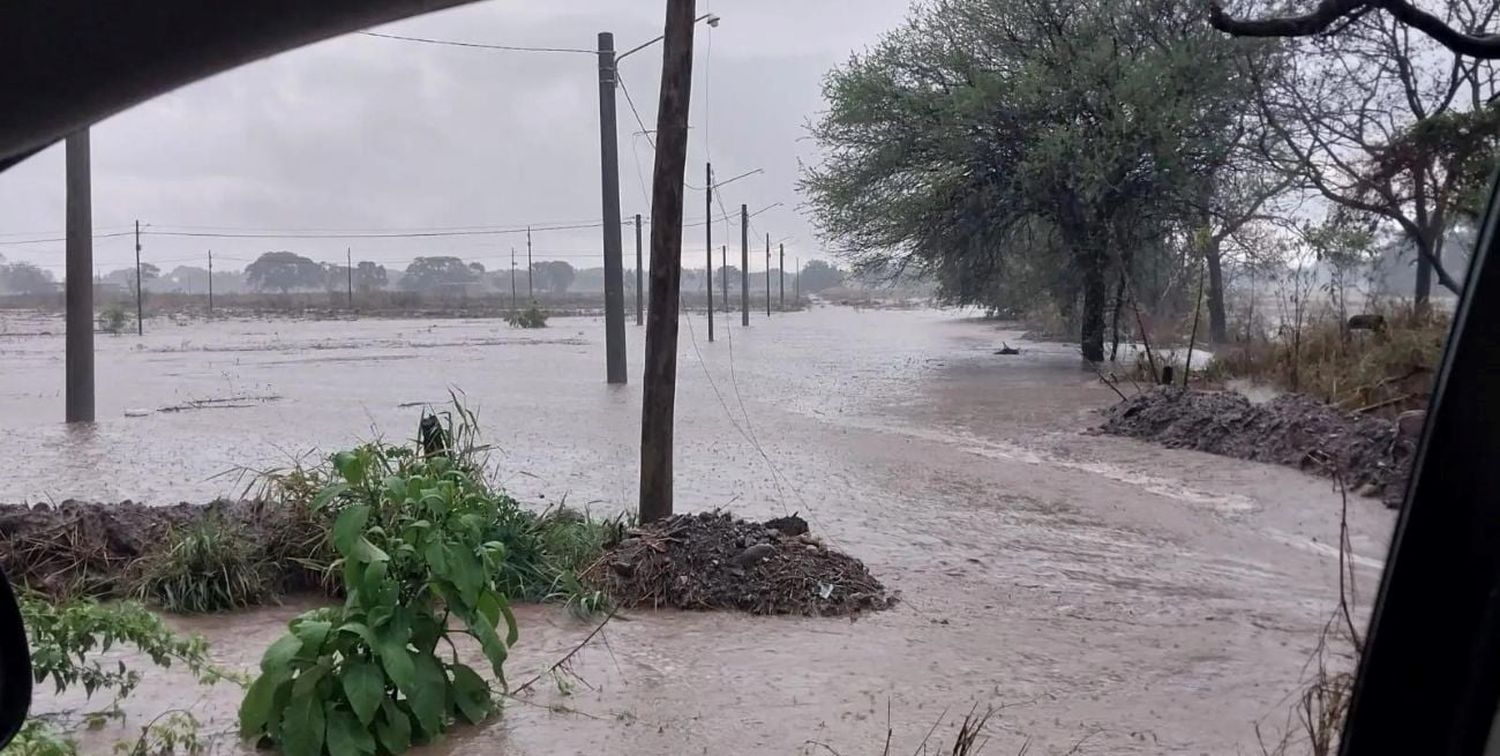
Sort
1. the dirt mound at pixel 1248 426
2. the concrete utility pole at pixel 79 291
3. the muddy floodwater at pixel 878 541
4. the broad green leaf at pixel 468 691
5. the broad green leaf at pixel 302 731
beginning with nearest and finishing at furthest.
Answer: the broad green leaf at pixel 302 731
the broad green leaf at pixel 468 691
the muddy floodwater at pixel 878 541
the dirt mound at pixel 1248 426
the concrete utility pole at pixel 79 291

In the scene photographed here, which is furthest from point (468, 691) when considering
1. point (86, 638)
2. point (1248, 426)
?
point (1248, 426)

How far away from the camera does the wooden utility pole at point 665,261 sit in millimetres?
8570

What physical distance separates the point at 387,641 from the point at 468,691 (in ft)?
2.25

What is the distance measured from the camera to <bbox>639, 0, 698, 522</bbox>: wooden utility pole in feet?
28.1

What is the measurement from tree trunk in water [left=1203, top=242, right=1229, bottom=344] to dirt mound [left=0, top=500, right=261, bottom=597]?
15382 mm

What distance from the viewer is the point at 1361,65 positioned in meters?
6.94

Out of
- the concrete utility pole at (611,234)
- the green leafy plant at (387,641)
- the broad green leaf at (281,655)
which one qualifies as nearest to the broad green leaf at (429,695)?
the green leafy plant at (387,641)

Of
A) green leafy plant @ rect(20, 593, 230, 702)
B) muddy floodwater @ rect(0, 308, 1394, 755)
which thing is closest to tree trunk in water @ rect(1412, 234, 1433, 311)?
muddy floodwater @ rect(0, 308, 1394, 755)

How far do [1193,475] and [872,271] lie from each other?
55.2 ft

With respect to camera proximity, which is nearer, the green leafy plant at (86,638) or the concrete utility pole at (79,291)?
the green leafy plant at (86,638)

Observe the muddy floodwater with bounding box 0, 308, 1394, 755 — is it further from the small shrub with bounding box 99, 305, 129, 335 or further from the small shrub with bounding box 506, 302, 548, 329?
the small shrub with bounding box 99, 305, 129, 335

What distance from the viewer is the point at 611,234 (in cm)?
2355

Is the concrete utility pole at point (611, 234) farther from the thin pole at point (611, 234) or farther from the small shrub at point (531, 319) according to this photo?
the small shrub at point (531, 319)

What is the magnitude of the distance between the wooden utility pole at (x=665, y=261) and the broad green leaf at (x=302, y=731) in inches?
170
